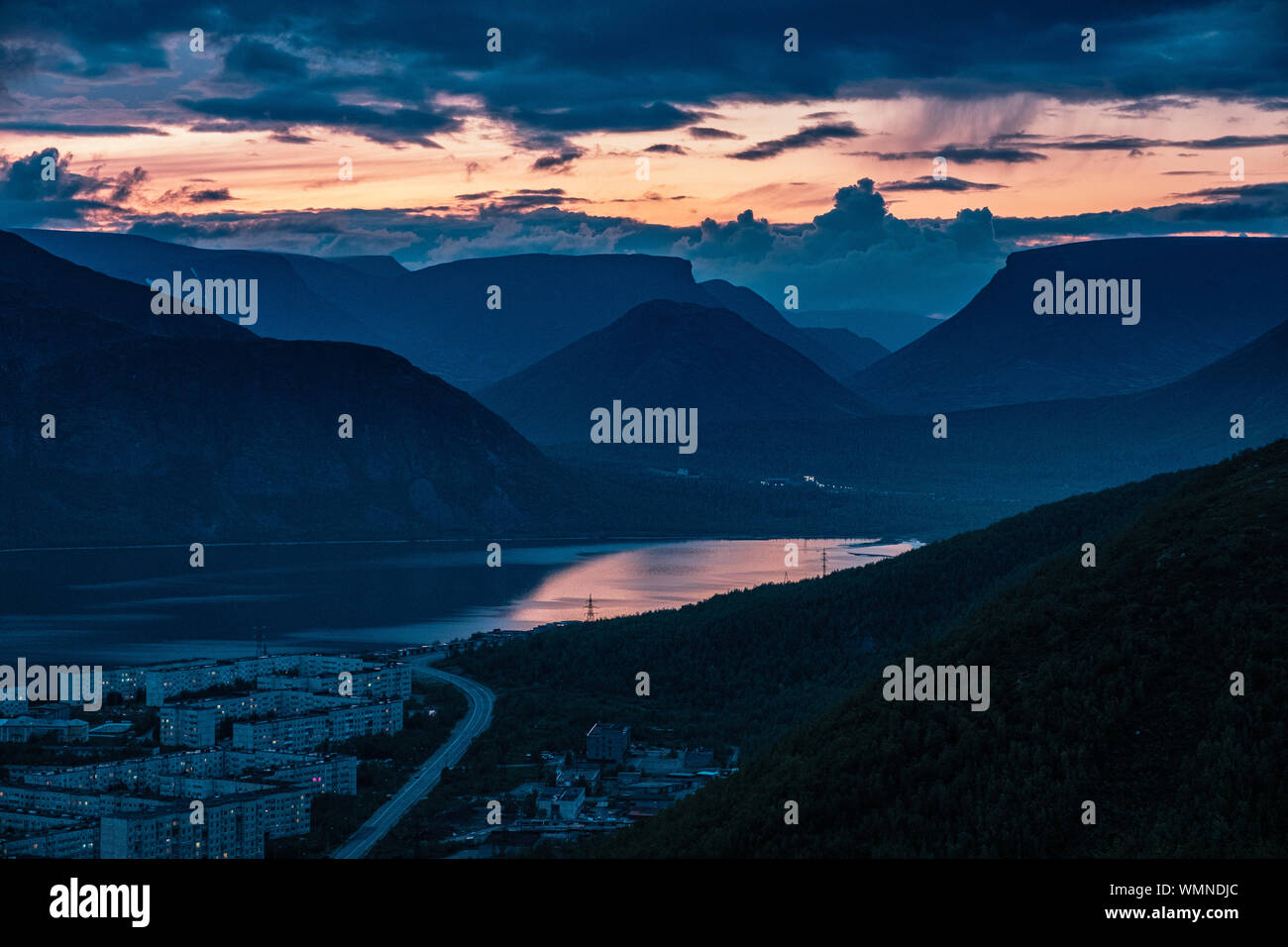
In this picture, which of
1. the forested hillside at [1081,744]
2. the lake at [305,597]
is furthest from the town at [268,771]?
the lake at [305,597]

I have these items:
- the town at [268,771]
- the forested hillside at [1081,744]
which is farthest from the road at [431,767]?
the forested hillside at [1081,744]

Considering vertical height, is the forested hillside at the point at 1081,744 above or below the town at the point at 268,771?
above

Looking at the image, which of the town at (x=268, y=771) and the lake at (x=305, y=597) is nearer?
the town at (x=268, y=771)

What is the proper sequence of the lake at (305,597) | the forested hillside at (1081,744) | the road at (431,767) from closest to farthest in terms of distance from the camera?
the forested hillside at (1081,744), the road at (431,767), the lake at (305,597)

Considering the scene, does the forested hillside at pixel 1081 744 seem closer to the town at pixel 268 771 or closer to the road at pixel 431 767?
the town at pixel 268 771

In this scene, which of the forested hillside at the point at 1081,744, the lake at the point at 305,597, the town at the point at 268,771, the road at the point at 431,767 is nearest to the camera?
the forested hillside at the point at 1081,744

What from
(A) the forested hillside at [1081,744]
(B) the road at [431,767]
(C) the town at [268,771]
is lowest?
(B) the road at [431,767]
